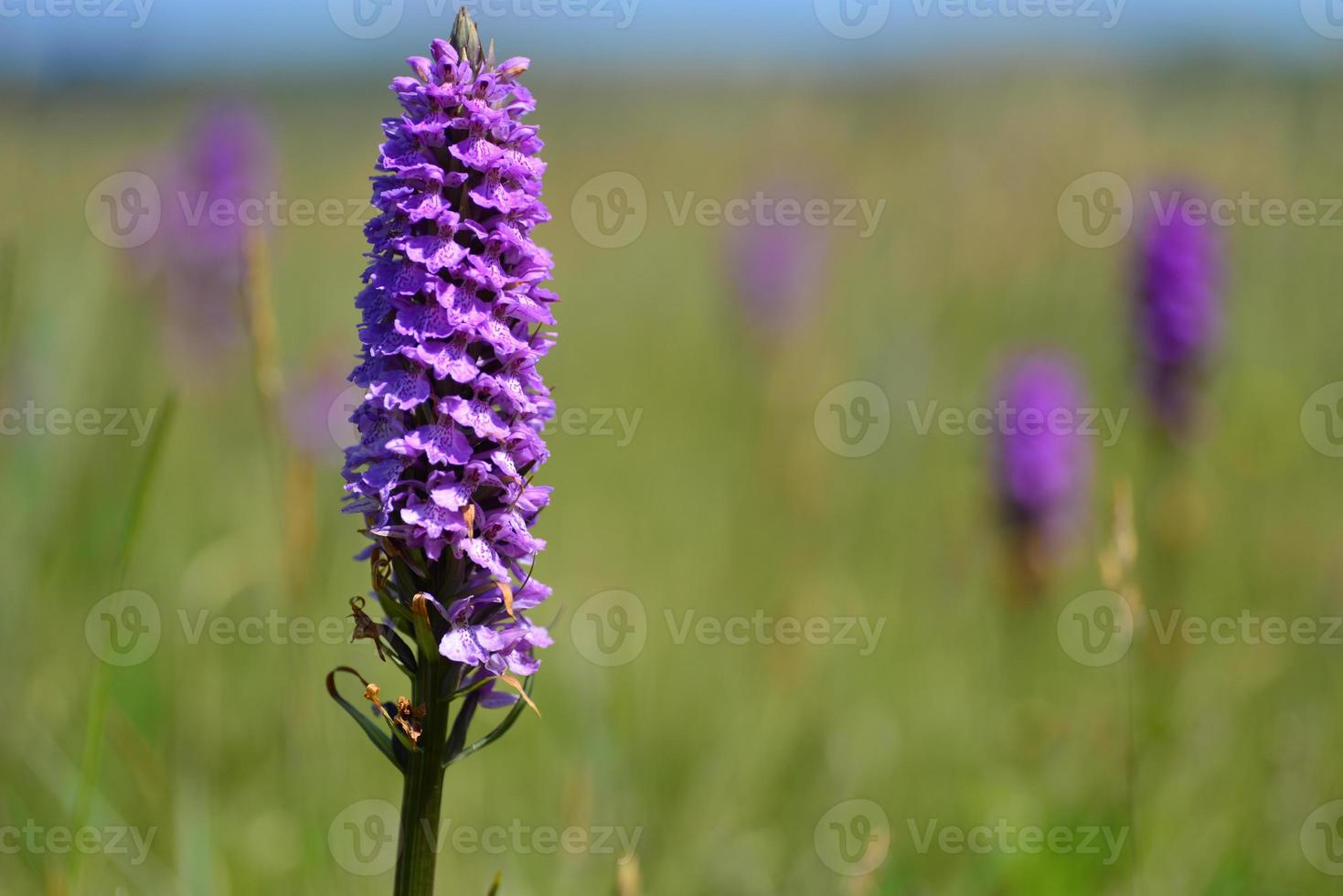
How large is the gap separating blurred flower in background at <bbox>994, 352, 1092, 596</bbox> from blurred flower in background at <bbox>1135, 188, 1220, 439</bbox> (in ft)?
1.40

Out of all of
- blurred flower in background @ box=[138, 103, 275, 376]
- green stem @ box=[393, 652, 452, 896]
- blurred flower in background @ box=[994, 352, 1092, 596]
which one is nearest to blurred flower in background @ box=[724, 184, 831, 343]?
blurred flower in background @ box=[138, 103, 275, 376]

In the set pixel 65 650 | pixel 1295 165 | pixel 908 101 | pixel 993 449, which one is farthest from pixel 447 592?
pixel 908 101

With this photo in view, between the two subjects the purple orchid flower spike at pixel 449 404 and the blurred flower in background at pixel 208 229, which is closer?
the purple orchid flower spike at pixel 449 404

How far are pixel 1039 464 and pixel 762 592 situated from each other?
2.26m

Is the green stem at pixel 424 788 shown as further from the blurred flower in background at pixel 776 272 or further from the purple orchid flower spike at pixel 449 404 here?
the blurred flower in background at pixel 776 272

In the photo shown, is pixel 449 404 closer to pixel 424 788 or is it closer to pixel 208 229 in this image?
pixel 424 788

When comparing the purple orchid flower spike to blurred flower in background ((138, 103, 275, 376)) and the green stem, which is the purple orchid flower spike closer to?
the green stem

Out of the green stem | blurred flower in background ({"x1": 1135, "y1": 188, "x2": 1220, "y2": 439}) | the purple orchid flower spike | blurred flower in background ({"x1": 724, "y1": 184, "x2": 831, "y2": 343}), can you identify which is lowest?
the green stem

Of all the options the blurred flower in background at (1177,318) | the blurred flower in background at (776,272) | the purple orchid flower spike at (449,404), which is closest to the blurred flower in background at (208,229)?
the blurred flower in background at (776,272)

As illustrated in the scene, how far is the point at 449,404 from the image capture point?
79.2 inches

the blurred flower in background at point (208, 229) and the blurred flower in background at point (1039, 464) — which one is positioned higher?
the blurred flower in background at point (208, 229)

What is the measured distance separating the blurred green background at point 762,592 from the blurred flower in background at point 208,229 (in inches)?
7.9

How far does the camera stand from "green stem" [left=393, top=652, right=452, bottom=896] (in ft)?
6.45

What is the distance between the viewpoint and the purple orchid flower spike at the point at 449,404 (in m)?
2.00
